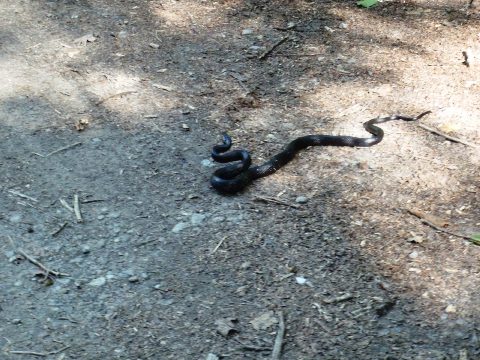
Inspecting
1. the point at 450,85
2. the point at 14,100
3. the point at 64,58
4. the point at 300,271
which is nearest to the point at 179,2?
the point at 64,58

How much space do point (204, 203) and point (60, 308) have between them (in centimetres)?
113

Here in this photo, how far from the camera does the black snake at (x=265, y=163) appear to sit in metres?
4.42

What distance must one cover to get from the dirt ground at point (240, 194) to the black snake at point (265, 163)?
0.21 feet

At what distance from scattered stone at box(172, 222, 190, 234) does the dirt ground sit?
2 cm

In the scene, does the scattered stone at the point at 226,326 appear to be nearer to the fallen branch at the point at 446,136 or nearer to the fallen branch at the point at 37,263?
the fallen branch at the point at 37,263

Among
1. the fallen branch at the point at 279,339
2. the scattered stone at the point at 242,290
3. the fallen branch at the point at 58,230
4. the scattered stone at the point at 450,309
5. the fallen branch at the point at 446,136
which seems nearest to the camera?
the fallen branch at the point at 279,339

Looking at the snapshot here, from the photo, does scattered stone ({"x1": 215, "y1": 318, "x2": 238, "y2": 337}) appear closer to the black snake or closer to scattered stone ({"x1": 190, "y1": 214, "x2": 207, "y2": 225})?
scattered stone ({"x1": 190, "y1": 214, "x2": 207, "y2": 225})

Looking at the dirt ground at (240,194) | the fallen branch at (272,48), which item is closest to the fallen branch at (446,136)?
the dirt ground at (240,194)

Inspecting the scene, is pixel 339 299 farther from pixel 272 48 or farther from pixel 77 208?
pixel 272 48

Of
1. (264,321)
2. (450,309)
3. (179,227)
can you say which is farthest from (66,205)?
(450,309)

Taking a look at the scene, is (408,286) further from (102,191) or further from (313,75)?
(313,75)

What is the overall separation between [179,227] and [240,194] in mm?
476

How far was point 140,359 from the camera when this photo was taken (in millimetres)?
3332

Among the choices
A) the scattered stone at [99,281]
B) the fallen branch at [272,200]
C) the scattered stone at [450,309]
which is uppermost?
the scattered stone at [450,309]
